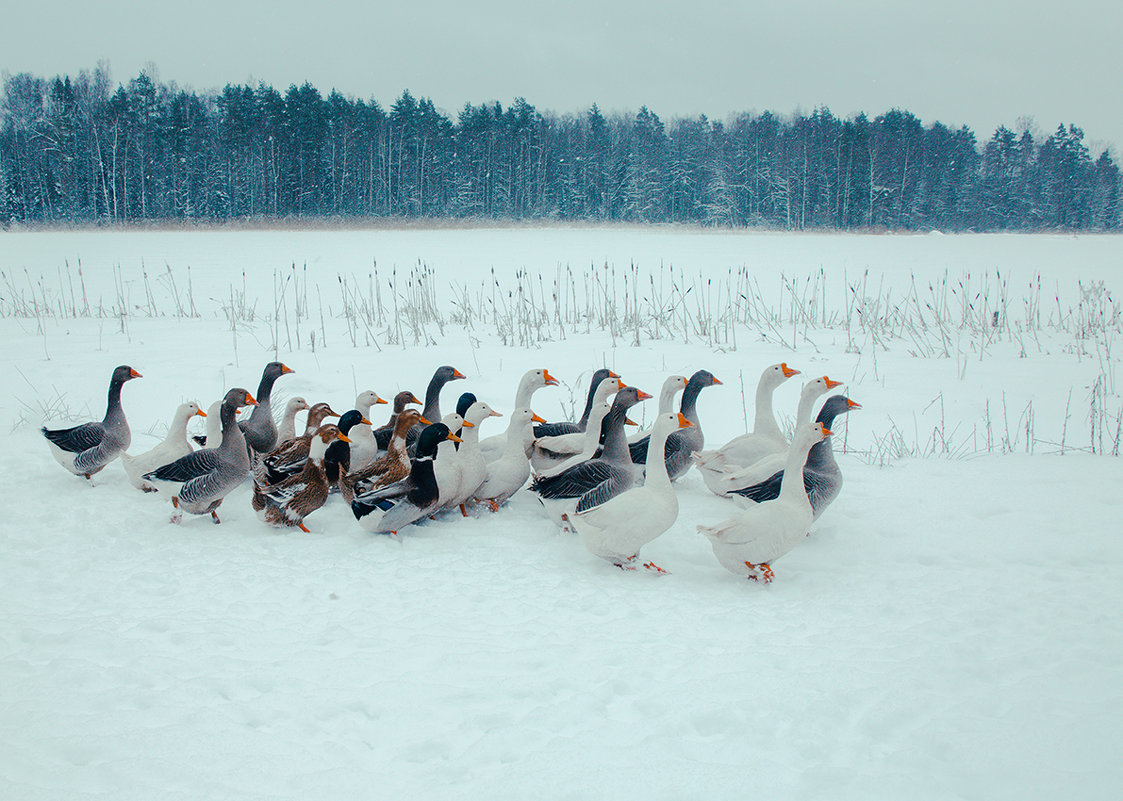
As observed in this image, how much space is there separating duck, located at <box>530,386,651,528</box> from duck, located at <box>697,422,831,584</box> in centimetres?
96

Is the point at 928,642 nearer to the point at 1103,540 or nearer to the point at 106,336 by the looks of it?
the point at 1103,540

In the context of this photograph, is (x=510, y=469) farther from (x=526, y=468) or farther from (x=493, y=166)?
(x=493, y=166)

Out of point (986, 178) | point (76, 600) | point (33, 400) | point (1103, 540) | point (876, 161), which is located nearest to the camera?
point (76, 600)

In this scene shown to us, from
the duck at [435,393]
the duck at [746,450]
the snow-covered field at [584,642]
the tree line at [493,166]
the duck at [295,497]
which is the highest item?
the tree line at [493,166]

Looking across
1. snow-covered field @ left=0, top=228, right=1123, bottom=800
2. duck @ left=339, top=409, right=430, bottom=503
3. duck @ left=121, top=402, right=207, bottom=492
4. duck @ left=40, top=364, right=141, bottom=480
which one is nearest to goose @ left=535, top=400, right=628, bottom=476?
snow-covered field @ left=0, top=228, right=1123, bottom=800

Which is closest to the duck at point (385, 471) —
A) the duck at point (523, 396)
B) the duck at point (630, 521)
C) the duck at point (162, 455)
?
the duck at point (523, 396)

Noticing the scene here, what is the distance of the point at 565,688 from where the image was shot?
3047 millimetres

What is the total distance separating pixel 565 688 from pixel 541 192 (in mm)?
50977

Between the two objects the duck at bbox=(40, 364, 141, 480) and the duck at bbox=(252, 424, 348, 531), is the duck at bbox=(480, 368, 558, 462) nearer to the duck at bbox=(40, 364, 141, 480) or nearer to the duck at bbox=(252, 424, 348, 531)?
the duck at bbox=(252, 424, 348, 531)

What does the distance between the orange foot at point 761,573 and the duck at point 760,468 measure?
0.91 m

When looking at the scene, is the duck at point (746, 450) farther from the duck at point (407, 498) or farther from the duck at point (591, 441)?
the duck at point (407, 498)

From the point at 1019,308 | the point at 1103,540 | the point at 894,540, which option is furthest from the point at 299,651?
the point at 1019,308

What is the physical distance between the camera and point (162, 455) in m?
5.52

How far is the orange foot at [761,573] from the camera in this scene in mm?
4137
